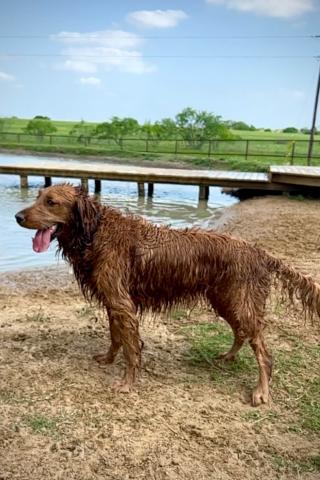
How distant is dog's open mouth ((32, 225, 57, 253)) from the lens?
3.77 meters

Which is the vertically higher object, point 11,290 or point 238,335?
point 238,335

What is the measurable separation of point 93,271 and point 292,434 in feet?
6.03

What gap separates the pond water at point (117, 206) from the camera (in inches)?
371

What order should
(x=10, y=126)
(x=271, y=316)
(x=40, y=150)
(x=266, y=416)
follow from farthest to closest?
(x=10, y=126)
(x=40, y=150)
(x=271, y=316)
(x=266, y=416)

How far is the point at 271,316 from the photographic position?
5.60m

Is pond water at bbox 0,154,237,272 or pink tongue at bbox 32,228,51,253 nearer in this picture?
pink tongue at bbox 32,228,51,253

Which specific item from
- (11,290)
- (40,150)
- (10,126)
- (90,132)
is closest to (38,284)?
(11,290)

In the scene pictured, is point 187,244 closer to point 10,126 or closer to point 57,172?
point 57,172

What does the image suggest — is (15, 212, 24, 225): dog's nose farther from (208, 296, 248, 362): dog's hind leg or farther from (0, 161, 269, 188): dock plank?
(0, 161, 269, 188): dock plank

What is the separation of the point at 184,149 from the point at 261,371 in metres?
Result: 33.3

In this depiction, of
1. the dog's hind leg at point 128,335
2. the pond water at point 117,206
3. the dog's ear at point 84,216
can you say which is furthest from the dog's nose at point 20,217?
the pond water at point 117,206

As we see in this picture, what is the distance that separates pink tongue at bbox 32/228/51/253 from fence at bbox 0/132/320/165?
27.8m

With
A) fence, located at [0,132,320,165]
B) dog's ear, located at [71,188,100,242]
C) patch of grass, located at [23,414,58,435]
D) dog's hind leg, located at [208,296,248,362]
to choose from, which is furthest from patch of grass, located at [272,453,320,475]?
fence, located at [0,132,320,165]

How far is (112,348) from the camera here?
14.4 ft
